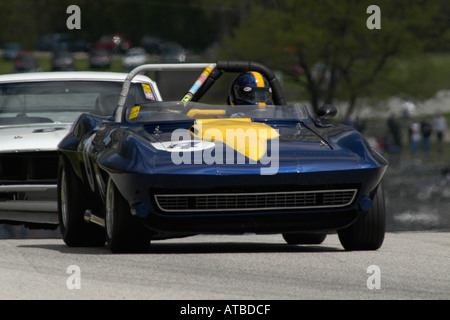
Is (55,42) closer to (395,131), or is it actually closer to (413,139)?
(395,131)

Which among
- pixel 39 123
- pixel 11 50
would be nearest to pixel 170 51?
pixel 11 50

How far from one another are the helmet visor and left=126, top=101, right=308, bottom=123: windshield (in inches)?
27.5

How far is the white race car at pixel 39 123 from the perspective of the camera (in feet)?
33.6

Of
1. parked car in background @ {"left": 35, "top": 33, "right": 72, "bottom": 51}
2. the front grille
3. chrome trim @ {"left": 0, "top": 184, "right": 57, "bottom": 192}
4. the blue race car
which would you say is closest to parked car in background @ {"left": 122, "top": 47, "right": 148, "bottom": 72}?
parked car in background @ {"left": 35, "top": 33, "right": 72, "bottom": 51}

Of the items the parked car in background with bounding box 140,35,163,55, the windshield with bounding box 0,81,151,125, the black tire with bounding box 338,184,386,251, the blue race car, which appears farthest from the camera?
the parked car in background with bounding box 140,35,163,55

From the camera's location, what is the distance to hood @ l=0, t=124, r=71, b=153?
33.8ft

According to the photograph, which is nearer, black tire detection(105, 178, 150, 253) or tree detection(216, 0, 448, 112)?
black tire detection(105, 178, 150, 253)

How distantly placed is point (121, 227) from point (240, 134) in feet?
3.17

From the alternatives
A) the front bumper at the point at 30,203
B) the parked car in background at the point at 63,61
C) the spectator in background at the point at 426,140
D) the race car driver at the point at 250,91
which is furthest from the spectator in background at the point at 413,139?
the race car driver at the point at 250,91

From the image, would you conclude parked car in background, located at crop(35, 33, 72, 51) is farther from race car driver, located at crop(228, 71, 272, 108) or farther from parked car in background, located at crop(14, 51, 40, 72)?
race car driver, located at crop(228, 71, 272, 108)

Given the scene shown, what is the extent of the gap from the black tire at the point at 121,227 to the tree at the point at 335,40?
44715 mm

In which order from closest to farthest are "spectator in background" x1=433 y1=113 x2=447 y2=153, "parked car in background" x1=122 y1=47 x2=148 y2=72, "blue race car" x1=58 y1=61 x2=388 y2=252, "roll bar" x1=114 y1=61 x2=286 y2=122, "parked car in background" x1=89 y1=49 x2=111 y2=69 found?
"blue race car" x1=58 y1=61 x2=388 y2=252
"roll bar" x1=114 y1=61 x2=286 y2=122
"spectator in background" x1=433 y1=113 x2=447 y2=153
"parked car in background" x1=122 y1=47 x2=148 y2=72
"parked car in background" x1=89 y1=49 x2=111 y2=69
